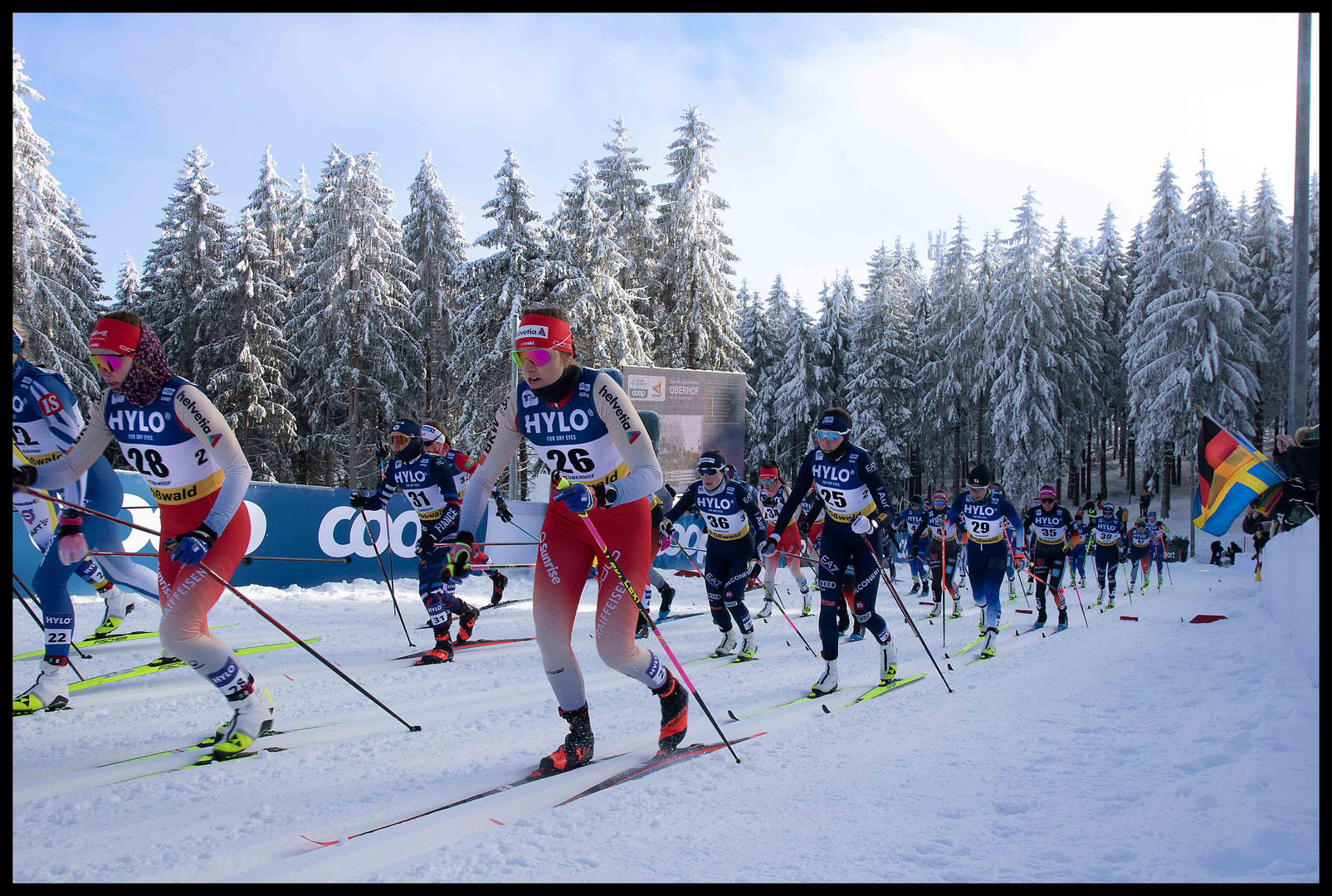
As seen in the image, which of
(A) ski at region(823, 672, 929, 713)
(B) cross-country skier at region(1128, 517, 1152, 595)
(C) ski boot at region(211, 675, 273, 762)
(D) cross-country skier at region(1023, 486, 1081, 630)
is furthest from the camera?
(B) cross-country skier at region(1128, 517, 1152, 595)

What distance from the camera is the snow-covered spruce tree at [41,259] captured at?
19.6 meters

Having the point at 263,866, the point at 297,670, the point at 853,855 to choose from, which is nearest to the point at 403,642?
the point at 297,670

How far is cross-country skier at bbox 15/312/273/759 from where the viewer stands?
404 cm

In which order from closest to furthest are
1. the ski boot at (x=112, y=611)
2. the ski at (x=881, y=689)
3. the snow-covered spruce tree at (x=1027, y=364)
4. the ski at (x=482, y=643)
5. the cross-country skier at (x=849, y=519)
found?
1. the ski at (x=881, y=689)
2. the cross-country skier at (x=849, y=519)
3. the ski boot at (x=112, y=611)
4. the ski at (x=482, y=643)
5. the snow-covered spruce tree at (x=1027, y=364)

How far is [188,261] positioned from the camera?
26828mm

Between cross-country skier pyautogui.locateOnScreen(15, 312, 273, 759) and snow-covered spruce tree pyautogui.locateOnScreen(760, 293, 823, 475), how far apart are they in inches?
1254

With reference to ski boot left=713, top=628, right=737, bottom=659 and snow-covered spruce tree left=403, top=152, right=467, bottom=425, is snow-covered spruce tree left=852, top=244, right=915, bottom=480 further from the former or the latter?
ski boot left=713, top=628, right=737, bottom=659

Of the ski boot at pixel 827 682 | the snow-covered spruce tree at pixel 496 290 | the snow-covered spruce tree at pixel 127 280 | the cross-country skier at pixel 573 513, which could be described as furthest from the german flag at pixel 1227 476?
the snow-covered spruce tree at pixel 127 280

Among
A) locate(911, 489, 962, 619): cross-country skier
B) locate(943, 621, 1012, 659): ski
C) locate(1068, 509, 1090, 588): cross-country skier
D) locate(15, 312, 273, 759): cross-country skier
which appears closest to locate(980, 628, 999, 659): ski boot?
locate(943, 621, 1012, 659): ski

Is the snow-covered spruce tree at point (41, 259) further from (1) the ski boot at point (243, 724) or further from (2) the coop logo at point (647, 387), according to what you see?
(1) the ski boot at point (243, 724)

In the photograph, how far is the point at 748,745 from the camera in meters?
4.32

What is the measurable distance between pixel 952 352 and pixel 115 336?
3659cm

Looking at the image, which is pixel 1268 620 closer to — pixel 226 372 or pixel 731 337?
pixel 731 337

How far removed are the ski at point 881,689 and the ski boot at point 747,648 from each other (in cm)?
170
